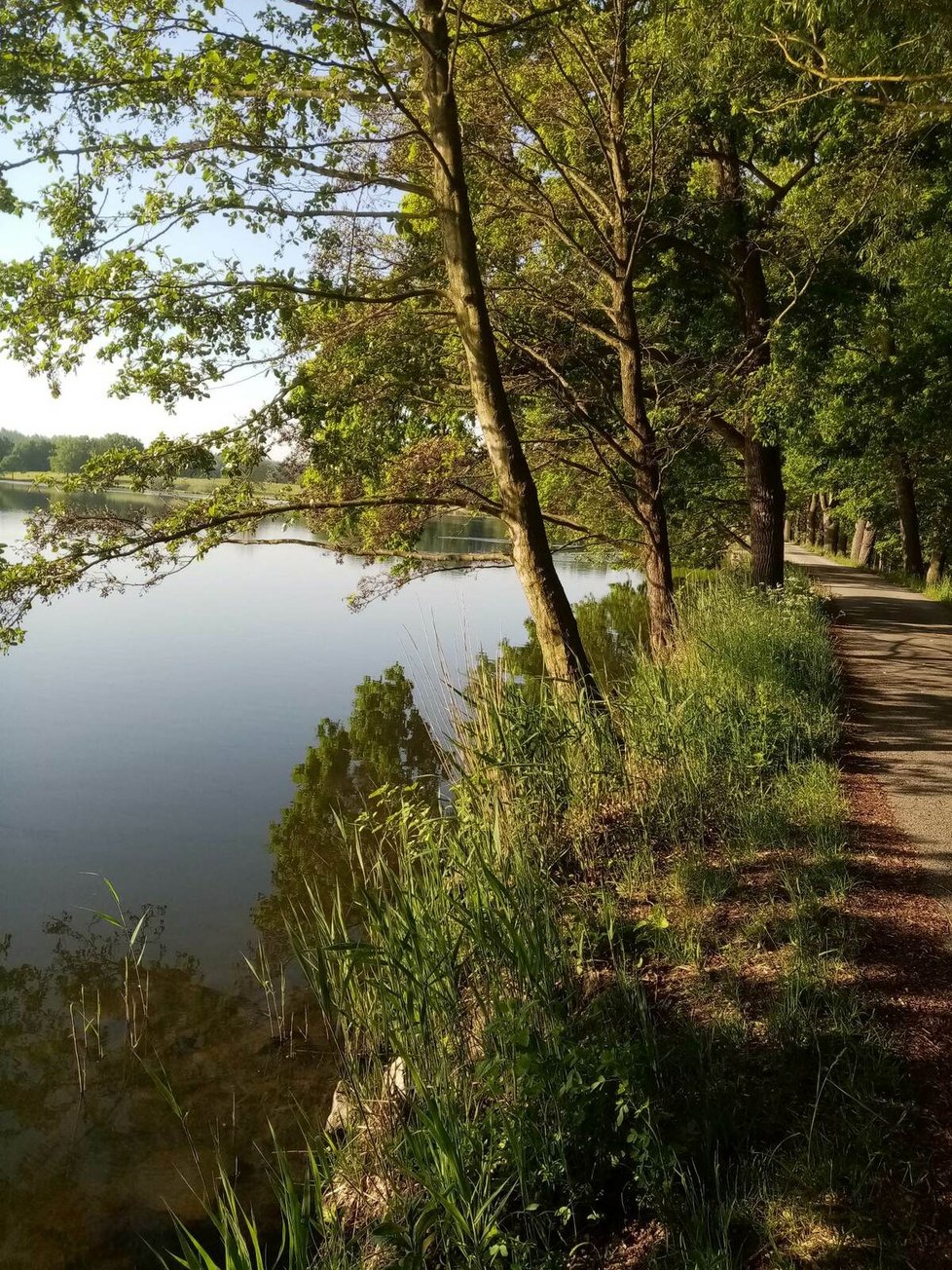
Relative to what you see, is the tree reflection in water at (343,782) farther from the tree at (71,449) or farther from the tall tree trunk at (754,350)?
the tree at (71,449)

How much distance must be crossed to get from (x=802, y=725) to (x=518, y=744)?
229 cm

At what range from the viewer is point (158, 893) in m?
6.69

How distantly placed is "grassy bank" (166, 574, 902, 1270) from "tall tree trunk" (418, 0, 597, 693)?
3.39 ft

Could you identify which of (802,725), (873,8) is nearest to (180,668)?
(802,725)

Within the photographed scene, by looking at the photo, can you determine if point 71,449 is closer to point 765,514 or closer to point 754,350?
point 765,514

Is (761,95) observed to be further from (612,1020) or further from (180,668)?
(180,668)

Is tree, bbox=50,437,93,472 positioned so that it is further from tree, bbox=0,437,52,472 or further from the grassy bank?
the grassy bank

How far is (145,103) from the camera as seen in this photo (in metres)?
5.41

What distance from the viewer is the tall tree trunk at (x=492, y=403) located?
18.7 feet

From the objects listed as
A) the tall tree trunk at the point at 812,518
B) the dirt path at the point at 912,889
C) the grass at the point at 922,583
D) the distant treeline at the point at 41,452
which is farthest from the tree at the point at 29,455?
the dirt path at the point at 912,889

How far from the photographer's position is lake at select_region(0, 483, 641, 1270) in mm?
3801

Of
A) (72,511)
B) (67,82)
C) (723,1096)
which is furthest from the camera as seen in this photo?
(72,511)

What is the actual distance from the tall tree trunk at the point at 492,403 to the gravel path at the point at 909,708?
2170 millimetres

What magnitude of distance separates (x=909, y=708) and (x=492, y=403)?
466 cm
